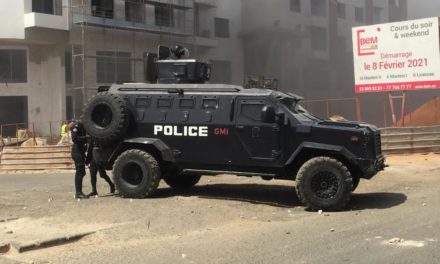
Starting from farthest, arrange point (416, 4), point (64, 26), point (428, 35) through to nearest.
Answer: point (416, 4)
point (64, 26)
point (428, 35)

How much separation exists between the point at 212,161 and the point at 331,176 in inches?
81.0

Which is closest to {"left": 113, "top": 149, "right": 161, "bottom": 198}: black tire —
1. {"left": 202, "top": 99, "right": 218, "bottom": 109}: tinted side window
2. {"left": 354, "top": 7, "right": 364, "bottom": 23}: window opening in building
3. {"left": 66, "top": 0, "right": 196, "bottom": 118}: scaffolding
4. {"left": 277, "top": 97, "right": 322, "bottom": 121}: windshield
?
{"left": 202, "top": 99, "right": 218, "bottom": 109}: tinted side window

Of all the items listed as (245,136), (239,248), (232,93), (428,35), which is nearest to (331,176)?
(245,136)

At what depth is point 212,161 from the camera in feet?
30.9

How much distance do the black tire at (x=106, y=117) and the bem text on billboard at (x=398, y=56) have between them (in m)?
12.0

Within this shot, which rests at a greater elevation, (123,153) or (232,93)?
(232,93)

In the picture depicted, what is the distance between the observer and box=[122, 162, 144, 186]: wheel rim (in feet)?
32.3

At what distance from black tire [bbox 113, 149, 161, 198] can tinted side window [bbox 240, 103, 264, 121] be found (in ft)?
6.08

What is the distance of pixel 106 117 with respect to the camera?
9938 millimetres

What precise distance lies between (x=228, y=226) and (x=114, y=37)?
27.6 metres

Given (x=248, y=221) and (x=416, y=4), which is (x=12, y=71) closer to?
(x=248, y=221)

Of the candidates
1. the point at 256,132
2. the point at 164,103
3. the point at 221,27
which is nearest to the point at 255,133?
the point at 256,132

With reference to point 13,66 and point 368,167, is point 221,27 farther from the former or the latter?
point 368,167

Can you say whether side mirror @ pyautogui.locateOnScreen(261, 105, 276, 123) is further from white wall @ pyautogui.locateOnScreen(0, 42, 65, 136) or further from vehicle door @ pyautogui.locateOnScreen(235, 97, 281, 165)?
Result: white wall @ pyautogui.locateOnScreen(0, 42, 65, 136)
